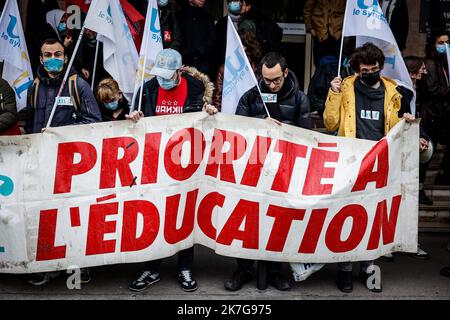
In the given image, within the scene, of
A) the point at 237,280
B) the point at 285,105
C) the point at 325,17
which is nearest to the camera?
the point at 285,105

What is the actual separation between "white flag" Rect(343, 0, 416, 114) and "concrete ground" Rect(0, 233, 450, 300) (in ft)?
4.69

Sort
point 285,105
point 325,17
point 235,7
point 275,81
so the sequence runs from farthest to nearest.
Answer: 1. point 325,17
2. point 235,7
3. point 285,105
4. point 275,81

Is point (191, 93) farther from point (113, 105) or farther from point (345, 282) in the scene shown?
point (345, 282)

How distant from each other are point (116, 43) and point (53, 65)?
0.86 m

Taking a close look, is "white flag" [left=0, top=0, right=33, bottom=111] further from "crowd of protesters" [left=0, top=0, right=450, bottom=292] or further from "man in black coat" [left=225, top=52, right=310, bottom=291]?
"man in black coat" [left=225, top=52, right=310, bottom=291]

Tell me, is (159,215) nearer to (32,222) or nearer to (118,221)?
(118,221)

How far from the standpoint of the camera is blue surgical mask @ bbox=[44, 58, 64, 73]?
5.57 metres

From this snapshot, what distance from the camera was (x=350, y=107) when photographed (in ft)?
18.0

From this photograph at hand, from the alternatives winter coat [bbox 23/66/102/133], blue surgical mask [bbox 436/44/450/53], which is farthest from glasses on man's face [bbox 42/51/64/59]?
→ blue surgical mask [bbox 436/44/450/53]

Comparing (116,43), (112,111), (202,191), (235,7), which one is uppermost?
(235,7)

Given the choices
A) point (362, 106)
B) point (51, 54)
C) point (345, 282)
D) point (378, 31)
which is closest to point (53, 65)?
point (51, 54)

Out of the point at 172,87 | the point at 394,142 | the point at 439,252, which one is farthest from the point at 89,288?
the point at 439,252

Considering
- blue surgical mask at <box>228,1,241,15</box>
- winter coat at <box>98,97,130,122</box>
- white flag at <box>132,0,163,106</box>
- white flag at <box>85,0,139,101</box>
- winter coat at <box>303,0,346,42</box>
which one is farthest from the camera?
winter coat at <box>303,0,346,42</box>

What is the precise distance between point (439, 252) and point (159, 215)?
2848mm
